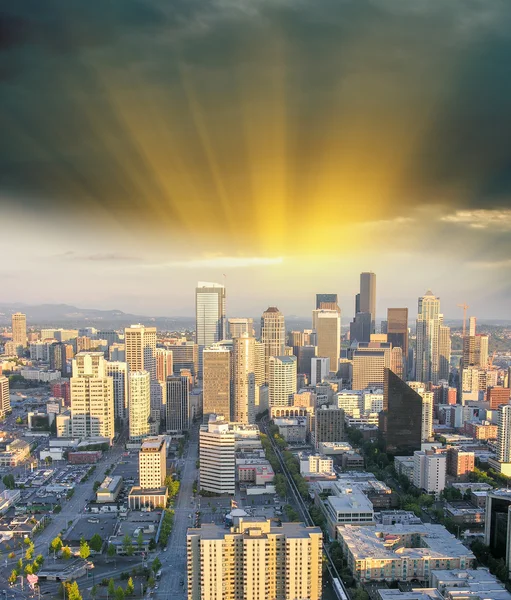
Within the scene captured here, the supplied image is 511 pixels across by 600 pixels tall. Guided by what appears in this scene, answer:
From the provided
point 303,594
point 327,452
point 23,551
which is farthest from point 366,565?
point 327,452

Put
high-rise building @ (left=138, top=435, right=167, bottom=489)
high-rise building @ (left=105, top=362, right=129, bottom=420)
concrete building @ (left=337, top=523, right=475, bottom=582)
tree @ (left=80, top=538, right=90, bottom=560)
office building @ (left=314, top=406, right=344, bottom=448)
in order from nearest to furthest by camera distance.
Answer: concrete building @ (left=337, top=523, right=475, bottom=582), tree @ (left=80, top=538, right=90, bottom=560), high-rise building @ (left=138, top=435, right=167, bottom=489), office building @ (left=314, top=406, right=344, bottom=448), high-rise building @ (left=105, top=362, right=129, bottom=420)

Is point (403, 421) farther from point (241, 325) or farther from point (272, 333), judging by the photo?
point (241, 325)

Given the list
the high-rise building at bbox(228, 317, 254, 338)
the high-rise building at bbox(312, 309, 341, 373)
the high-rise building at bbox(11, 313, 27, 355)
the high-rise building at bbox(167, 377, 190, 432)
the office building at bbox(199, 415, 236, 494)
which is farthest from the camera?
the high-rise building at bbox(11, 313, 27, 355)

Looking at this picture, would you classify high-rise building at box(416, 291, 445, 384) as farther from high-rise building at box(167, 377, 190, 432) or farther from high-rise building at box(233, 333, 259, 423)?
high-rise building at box(167, 377, 190, 432)

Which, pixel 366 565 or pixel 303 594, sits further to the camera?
pixel 366 565

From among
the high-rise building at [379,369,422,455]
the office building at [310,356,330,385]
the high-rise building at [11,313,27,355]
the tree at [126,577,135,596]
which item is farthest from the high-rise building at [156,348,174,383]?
the tree at [126,577,135,596]

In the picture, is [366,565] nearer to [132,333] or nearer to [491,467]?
[491,467]

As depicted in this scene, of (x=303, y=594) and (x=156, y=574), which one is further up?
(x=303, y=594)
